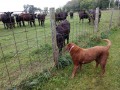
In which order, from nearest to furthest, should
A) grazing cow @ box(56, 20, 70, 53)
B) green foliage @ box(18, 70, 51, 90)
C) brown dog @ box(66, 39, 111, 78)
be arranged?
green foliage @ box(18, 70, 51, 90) < brown dog @ box(66, 39, 111, 78) < grazing cow @ box(56, 20, 70, 53)

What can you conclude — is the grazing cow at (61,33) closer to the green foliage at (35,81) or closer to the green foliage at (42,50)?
the green foliage at (42,50)

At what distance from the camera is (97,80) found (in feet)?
13.9

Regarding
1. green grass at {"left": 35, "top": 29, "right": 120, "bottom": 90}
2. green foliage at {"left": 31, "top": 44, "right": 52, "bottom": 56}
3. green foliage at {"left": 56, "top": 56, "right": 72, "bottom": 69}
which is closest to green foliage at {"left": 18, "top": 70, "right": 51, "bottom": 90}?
green grass at {"left": 35, "top": 29, "right": 120, "bottom": 90}

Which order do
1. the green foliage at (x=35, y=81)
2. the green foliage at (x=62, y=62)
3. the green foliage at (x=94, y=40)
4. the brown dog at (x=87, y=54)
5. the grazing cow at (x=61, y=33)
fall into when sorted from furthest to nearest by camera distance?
the green foliage at (x=94, y=40)
the grazing cow at (x=61, y=33)
the green foliage at (x=62, y=62)
the brown dog at (x=87, y=54)
the green foliage at (x=35, y=81)

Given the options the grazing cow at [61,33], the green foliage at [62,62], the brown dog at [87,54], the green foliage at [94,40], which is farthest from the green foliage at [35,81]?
the green foliage at [94,40]

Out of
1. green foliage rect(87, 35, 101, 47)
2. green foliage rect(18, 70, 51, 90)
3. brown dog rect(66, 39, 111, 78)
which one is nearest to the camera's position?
green foliage rect(18, 70, 51, 90)

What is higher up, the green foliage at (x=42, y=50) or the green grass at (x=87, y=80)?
the green foliage at (x=42, y=50)

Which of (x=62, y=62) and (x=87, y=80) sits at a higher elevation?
(x=62, y=62)

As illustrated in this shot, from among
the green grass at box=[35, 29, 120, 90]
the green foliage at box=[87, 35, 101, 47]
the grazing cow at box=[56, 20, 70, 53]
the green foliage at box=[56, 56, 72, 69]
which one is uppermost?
the grazing cow at box=[56, 20, 70, 53]

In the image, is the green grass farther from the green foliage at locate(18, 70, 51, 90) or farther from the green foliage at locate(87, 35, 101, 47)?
the green foliage at locate(87, 35, 101, 47)

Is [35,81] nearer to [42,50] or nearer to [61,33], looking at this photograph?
[61,33]

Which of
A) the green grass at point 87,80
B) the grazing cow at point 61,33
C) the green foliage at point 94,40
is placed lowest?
the green grass at point 87,80

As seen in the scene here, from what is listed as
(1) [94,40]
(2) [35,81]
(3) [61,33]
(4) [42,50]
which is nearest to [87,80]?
(2) [35,81]

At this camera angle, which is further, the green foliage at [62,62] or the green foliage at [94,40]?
the green foliage at [94,40]
